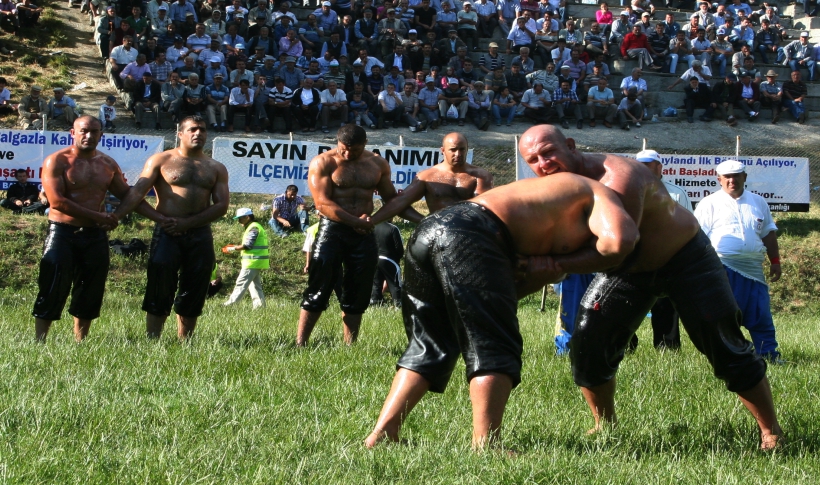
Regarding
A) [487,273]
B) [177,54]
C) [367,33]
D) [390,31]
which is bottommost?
[177,54]

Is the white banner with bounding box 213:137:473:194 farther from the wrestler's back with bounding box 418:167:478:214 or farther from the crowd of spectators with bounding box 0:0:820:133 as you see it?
the wrestler's back with bounding box 418:167:478:214

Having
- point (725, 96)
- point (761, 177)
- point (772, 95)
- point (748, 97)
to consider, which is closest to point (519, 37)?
point (725, 96)

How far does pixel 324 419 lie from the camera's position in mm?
4711

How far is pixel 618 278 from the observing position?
457 cm

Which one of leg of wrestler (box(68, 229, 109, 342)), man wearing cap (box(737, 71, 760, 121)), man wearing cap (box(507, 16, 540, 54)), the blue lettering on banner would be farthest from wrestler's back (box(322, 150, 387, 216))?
man wearing cap (box(737, 71, 760, 121))

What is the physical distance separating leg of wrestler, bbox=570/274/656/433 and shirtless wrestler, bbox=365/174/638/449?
629mm

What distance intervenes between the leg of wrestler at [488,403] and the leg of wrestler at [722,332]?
46.0 inches

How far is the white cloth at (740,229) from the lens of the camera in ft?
26.3

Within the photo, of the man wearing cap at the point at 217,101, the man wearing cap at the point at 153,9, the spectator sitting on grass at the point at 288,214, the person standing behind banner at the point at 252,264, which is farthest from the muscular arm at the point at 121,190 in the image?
the man wearing cap at the point at 153,9

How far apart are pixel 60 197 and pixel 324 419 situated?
3.64m

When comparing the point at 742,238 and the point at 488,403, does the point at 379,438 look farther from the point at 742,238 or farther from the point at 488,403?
the point at 742,238

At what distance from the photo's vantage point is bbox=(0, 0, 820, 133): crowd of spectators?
20.0 m

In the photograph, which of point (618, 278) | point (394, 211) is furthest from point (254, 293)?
point (618, 278)

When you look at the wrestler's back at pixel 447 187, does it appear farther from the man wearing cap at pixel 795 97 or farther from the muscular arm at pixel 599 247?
the man wearing cap at pixel 795 97
